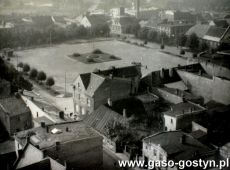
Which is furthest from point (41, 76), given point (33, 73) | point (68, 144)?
point (68, 144)

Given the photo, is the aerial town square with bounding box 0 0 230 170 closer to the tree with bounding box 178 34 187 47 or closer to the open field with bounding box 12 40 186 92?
the tree with bounding box 178 34 187 47

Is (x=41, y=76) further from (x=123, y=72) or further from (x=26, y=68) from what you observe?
(x=123, y=72)

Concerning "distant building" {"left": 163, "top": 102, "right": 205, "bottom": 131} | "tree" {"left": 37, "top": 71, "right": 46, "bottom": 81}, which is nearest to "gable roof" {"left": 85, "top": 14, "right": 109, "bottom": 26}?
"tree" {"left": 37, "top": 71, "right": 46, "bottom": 81}

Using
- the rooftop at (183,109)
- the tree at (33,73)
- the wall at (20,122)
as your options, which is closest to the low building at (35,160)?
the wall at (20,122)

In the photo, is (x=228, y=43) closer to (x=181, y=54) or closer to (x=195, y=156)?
(x=181, y=54)

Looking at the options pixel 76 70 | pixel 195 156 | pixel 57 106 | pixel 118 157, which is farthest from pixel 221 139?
pixel 76 70

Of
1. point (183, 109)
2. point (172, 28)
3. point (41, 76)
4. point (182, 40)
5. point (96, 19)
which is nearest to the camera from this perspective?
point (183, 109)
